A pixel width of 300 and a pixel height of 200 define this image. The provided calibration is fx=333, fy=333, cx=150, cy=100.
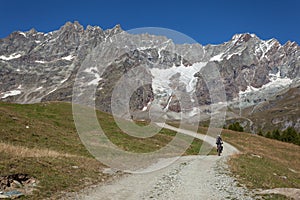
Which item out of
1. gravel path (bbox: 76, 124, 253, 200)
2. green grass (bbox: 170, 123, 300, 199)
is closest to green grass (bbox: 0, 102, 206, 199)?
gravel path (bbox: 76, 124, 253, 200)

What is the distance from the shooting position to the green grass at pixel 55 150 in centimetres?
2188

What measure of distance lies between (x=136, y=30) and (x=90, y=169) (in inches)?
501

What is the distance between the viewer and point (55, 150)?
110ft

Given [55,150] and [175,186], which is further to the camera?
[55,150]

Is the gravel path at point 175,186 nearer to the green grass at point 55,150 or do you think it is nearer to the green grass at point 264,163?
the green grass at point 264,163

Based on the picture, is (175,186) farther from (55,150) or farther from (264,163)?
(264,163)

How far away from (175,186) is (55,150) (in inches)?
604

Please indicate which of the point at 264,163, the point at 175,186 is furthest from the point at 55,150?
the point at 264,163

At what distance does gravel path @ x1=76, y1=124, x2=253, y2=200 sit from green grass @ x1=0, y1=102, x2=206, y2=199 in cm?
205

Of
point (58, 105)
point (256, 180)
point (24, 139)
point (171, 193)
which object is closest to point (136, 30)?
point (171, 193)

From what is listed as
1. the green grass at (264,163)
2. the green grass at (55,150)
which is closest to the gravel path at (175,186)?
the green grass at (264,163)

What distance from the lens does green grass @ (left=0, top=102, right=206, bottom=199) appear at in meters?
21.9

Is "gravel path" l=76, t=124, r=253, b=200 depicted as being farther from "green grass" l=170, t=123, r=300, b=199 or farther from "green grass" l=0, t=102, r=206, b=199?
"green grass" l=0, t=102, r=206, b=199

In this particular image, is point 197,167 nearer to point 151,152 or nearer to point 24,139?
point 151,152
